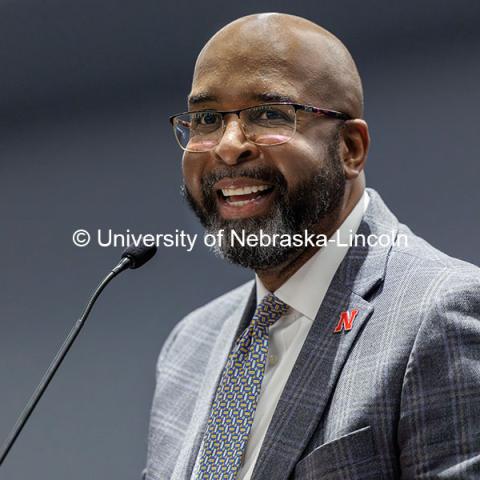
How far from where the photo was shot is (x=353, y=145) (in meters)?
1.66

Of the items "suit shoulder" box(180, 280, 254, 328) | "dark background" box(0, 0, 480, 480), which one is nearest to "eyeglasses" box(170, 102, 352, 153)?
"suit shoulder" box(180, 280, 254, 328)

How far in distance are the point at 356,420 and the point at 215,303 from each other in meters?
0.77

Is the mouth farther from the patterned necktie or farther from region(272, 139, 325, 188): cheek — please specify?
the patterned necktie

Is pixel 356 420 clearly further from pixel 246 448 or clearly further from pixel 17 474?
pixel 17 474

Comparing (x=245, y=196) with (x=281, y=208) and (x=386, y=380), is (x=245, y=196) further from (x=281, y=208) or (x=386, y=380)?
(x=386, y=380)

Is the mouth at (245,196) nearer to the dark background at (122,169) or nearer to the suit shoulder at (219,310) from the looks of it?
the suit shoulder at (219,310)

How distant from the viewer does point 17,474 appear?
264 cm

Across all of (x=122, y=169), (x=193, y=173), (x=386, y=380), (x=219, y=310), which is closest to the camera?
(x=386, y=380)

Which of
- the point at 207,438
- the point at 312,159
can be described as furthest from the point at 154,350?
the point at 312,159

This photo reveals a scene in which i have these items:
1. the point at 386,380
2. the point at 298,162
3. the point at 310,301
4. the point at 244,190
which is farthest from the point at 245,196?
the point at 386,380

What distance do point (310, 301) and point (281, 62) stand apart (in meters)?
0.48

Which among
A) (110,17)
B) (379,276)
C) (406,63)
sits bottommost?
(379,276)

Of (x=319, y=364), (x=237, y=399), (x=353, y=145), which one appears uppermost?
(x=353, y=145)

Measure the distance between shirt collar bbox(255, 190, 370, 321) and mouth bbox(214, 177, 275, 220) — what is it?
15 cm
